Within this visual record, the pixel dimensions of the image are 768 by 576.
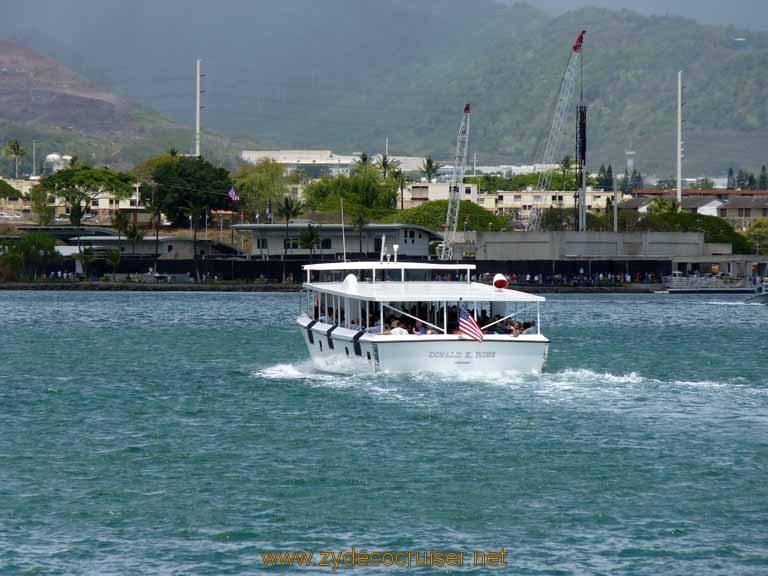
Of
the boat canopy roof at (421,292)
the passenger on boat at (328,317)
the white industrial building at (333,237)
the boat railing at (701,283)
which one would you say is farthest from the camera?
the white industrial building at (333,237)

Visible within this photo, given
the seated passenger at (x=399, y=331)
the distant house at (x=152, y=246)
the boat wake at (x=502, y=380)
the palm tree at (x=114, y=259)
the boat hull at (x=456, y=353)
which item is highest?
the distant house at (x=152, y=246)

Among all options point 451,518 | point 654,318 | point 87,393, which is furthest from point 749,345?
point 451,518

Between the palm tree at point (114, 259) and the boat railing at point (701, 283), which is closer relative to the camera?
the boat railing at point (701, 283)

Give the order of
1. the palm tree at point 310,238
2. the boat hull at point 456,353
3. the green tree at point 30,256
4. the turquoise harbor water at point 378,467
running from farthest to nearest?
1. the palm tree at point 310,238
2. the green tree at point 30,256
3. the boat hull at point 456,353
4. the turquoise harbor water at point 378,467

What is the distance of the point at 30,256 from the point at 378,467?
155306 millimetres

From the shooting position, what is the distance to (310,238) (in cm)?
18862

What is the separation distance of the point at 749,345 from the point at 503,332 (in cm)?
3891

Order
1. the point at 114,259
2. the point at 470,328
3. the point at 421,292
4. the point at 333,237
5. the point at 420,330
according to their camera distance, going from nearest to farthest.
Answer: the point at 470,328 < the point at 420,330 < the point at 421,292 < the point at 114,259 < the point at 333,237

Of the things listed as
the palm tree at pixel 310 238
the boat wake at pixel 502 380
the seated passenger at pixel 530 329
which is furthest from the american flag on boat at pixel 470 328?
the palm tree at pixel 310 238

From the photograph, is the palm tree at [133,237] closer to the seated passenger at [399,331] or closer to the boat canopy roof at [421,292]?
the boat canopy roof at [421,292]

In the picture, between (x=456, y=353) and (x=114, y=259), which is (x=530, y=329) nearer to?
(x=456, y=353)

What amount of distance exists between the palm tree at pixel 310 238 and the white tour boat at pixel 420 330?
5000 inches

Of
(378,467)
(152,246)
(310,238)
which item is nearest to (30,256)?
(152,246)

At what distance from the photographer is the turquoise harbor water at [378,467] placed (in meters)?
30.5
